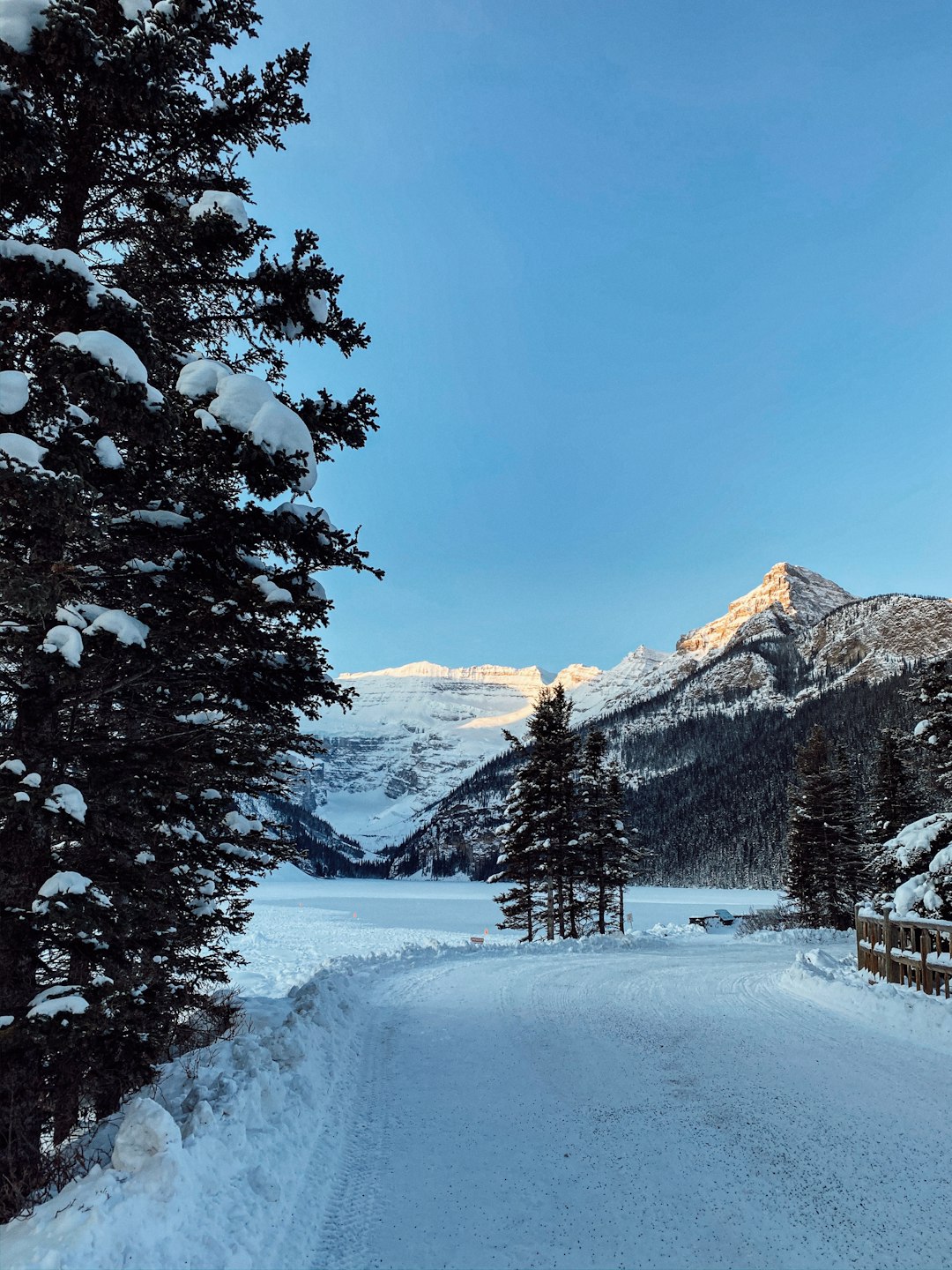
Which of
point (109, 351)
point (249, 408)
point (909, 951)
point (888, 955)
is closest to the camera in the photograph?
point (109, 351)

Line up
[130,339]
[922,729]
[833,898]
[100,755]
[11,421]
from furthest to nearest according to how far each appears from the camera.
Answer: [833,898], [922,729], [100,755], [130,339], [11,421]

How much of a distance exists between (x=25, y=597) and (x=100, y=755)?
78.2 inches

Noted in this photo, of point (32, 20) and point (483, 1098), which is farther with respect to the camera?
point (483, 1098)

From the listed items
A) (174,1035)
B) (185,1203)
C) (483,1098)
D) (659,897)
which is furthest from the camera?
(659,897)

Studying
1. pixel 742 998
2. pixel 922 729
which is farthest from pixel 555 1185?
pixel 922 729

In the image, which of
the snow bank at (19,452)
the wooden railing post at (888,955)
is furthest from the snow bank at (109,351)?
the wooden railing post at (888,955)

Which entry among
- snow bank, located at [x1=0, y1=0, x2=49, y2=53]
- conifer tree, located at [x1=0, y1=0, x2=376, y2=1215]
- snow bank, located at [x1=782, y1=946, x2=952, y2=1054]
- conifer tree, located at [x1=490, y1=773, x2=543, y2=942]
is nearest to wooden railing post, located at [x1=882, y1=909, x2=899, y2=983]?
snow bank, located at [x1=782, y1=946, x2=952, y2=1054]

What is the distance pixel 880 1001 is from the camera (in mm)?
10664

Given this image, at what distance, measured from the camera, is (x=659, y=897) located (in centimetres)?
8775

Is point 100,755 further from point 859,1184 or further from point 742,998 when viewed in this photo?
point 742,998

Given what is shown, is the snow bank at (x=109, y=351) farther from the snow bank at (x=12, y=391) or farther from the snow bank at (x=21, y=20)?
the snow bank at (x=21, y=20)

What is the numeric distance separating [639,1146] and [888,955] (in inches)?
344

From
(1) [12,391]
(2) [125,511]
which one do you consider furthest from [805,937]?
(1) [12,391]

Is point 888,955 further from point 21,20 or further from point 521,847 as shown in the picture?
point 521,847
